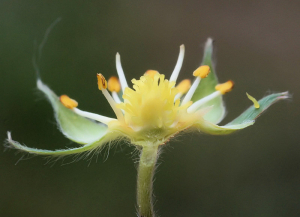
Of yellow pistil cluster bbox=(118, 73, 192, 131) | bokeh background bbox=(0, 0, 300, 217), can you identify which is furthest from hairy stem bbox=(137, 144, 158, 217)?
bokeh background bbox=(0, 0, 300, 217)

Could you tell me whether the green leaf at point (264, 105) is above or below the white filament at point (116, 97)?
below

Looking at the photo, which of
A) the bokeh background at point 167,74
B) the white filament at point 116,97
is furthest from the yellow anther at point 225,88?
the bokeh background at point 167,74

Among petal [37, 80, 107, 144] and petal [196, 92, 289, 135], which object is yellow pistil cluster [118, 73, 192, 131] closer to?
petal [196, 92, 289, 135]

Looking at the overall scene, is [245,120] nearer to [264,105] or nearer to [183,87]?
[264,105]

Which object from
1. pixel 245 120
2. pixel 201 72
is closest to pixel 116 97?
pixel 201 72

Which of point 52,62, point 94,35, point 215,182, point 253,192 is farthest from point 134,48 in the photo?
point 253,192

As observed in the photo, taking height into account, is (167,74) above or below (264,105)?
above

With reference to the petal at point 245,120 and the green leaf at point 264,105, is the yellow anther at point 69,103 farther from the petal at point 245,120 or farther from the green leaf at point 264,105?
the green leaf at point 264,105

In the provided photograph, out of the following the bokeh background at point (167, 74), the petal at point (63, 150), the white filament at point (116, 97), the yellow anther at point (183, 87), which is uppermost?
the bokeh background at point (167, 74)
